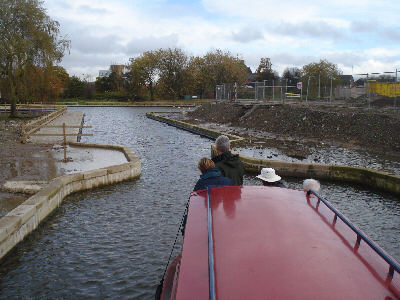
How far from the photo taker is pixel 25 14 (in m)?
29.5

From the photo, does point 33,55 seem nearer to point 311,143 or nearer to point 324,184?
point 311,143

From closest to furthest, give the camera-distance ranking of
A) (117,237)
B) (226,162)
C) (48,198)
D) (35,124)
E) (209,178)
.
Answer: (209,178) → (226,162) → (117,237) → (48,198) → (35,124)

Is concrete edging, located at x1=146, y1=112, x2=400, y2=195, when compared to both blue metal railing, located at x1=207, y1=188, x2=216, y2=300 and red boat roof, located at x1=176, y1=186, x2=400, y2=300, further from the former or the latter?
blue metal railing, located at x1=207, y1=188, x2=216, y2=300

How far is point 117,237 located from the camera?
7.52 metres

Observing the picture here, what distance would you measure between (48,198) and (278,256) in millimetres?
6971

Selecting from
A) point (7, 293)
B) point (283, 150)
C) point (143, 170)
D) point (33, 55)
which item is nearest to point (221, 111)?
point (33, 55)

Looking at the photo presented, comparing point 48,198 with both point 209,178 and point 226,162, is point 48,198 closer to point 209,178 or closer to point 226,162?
point 226,162

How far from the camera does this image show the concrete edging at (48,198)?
683 cm

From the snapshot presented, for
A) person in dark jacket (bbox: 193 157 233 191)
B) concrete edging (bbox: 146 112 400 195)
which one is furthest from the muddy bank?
person in dark jacket (bbox: 193 157 233 191)

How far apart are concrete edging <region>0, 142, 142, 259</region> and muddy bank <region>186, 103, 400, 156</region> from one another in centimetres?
827

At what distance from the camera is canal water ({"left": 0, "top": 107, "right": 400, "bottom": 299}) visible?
5.82m

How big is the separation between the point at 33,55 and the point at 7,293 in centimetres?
2852

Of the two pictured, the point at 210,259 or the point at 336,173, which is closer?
the point at 210,259

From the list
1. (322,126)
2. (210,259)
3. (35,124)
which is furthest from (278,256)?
(35,124)
